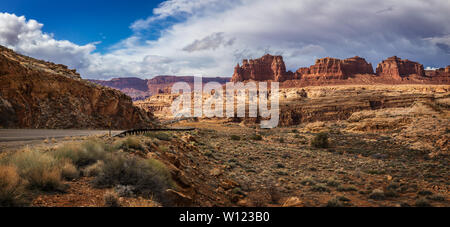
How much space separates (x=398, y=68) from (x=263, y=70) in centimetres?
8028

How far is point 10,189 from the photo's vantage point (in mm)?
4000

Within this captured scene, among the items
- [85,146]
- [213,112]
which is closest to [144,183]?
[85,146]

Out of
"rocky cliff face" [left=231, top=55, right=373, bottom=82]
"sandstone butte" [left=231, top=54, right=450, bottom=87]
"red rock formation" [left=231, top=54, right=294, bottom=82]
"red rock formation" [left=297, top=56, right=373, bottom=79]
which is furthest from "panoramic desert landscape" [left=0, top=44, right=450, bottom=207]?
"red rock formation" [left=231, top=54, right=294, bottom=82]

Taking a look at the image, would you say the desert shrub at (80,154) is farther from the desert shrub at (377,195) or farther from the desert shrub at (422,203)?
the desert shrub at (422,203)

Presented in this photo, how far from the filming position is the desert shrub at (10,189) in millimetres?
3822

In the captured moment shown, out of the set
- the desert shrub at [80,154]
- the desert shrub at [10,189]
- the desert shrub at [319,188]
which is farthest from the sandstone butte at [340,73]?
the desert shrub at [10,189]

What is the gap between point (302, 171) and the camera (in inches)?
607

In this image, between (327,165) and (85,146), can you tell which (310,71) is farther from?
(85,146)

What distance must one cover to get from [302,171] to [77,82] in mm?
24771

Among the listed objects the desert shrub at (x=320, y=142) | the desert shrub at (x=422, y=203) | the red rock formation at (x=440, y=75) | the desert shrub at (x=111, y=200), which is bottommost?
the desert shrub at (x=320, y=142)

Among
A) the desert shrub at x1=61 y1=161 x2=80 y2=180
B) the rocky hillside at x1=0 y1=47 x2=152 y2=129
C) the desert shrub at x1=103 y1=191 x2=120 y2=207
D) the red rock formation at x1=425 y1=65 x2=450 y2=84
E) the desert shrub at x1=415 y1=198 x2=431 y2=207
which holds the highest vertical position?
the red rock formation at x1=425 y1=65 x2=450 y2=84

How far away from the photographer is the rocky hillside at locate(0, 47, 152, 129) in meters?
18.7

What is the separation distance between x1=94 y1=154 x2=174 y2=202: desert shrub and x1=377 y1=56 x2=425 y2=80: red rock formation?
166 metres

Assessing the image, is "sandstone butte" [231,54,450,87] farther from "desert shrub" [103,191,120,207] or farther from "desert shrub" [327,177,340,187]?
"desert shrub" [103,191,120,207]
